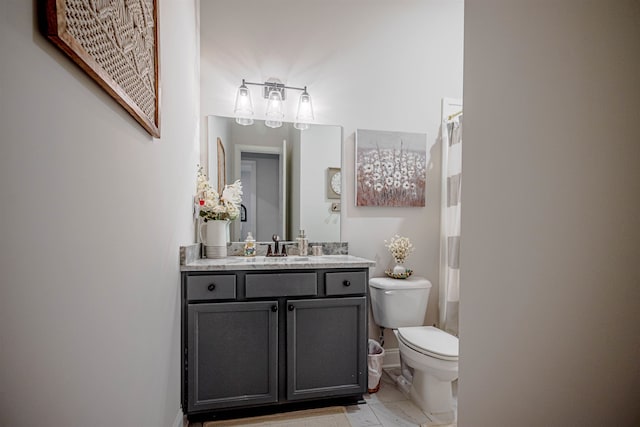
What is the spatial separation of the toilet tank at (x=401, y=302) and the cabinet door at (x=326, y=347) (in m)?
0.41

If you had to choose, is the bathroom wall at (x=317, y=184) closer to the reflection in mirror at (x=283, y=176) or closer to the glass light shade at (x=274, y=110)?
the reflection in mirror at (x=283, y=176)

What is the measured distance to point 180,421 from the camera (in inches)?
64.7

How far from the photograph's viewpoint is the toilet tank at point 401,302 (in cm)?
232

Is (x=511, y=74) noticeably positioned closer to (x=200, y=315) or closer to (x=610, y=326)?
(x=610, y=326)

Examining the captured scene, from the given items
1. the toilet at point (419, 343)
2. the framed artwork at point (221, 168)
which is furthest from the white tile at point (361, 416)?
the framed artwork at point (221, 168)

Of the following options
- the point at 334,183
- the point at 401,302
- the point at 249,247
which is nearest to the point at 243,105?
the point at 334,183

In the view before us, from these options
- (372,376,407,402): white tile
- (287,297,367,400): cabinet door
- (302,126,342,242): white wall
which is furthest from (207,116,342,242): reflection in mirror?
(372,376,407,402): white tile

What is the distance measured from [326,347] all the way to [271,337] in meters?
0.35

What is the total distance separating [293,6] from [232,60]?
66 cm

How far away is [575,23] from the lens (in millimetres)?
633

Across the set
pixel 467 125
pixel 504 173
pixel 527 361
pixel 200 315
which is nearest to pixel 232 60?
pixel 200 315

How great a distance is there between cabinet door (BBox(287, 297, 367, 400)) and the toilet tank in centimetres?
41

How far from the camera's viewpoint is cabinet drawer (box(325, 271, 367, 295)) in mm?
1944

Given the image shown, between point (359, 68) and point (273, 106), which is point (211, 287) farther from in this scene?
point (359, 68)
